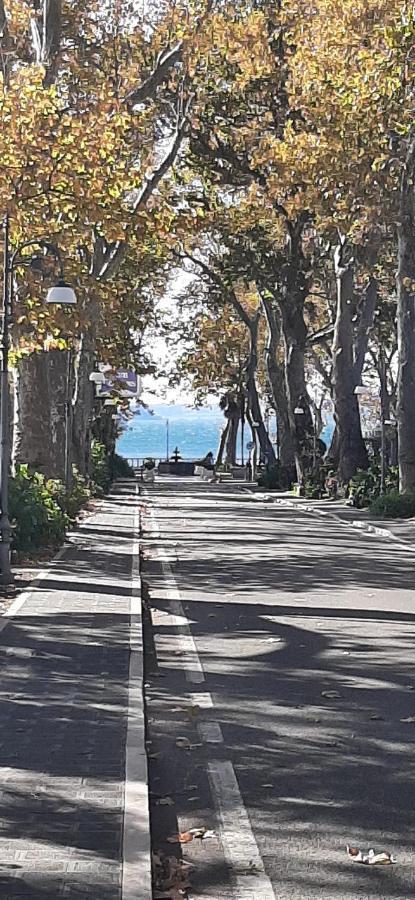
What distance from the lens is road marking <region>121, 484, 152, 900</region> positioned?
573 centimetres

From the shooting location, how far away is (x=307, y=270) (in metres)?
50.0

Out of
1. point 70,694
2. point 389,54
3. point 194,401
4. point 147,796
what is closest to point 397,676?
point 70,694

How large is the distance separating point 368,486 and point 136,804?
119 feet

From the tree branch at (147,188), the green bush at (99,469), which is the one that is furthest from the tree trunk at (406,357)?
the green bush at (99,469)

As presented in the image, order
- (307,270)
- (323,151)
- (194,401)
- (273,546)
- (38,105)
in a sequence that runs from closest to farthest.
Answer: (38,105) → (273,546) → (323,151) → (307,270) → (194,401)

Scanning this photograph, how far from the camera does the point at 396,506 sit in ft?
119

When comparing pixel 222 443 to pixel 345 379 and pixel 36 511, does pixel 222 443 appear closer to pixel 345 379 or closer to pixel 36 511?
pixel 345 379

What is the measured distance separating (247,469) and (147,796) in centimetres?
7904

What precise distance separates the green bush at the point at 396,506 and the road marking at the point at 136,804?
81.1 feet

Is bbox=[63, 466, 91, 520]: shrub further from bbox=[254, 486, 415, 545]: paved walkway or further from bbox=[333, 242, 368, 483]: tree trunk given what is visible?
bbox=[333, 242, 368, 483]: tree trunk

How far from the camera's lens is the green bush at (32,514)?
22031mm

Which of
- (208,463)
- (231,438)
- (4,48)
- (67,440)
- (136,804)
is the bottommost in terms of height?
(136,804)

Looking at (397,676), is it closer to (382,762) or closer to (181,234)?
(382,762)

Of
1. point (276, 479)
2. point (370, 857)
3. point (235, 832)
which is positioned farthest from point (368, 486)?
point (370, 857)
